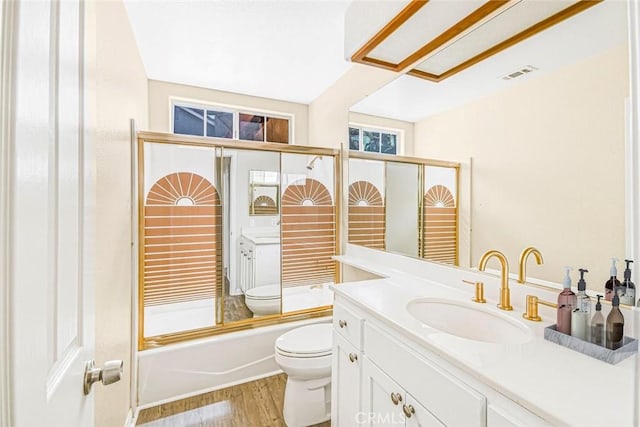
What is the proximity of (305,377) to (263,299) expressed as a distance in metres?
0.89

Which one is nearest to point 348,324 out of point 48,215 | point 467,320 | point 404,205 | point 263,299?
point 467,320

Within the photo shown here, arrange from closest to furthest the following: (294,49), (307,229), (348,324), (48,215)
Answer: (48,215) < (348,324) < (294,49) < (307,229)

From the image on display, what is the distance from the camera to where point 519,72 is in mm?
1199

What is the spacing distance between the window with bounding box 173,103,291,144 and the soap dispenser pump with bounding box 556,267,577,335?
9.76ft

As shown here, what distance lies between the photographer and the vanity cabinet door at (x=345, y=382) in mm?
1276

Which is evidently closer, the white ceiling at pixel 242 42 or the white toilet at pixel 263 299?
the white ceiling at pixel 242 42

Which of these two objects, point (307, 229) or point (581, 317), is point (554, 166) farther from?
point (307, 229)

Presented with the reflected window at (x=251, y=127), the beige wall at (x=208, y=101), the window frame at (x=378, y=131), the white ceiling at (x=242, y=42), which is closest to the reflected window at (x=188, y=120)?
the beige wall at (x=208, y=101)

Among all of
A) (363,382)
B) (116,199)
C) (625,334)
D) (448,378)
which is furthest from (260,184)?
(625,334)

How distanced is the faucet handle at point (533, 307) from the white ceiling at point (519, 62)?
841 mm

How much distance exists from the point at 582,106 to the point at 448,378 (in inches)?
39.4

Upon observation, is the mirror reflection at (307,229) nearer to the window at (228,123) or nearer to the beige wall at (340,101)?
the beige wall at (340,101)

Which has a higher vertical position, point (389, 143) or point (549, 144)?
point (389, 143)

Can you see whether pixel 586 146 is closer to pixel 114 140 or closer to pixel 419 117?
pixel 419 117
